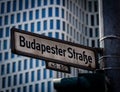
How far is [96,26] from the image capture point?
9875 centimetres

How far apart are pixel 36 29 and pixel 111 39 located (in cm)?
8532

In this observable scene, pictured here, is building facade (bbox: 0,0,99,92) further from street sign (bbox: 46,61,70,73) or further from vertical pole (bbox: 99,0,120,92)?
vertical pole (bbox: 99,0,120,92)

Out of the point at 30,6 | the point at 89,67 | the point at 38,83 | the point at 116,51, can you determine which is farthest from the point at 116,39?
the point at 30,6

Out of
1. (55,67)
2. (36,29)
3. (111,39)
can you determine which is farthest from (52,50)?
(36,29)

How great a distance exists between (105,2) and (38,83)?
81.2 metres

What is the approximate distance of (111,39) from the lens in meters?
5.13

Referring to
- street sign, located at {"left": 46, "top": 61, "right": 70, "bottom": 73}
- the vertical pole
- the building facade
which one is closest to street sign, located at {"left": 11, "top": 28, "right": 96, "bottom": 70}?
the vertical pole

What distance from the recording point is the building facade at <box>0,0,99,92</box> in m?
87.0

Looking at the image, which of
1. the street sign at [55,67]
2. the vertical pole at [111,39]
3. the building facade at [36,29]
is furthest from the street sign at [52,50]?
the building facade at [36,29]

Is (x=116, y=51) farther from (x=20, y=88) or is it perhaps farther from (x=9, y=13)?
(x=9, y=13)

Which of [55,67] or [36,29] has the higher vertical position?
[36,29]

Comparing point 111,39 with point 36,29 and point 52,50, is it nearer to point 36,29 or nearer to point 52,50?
point 52,50

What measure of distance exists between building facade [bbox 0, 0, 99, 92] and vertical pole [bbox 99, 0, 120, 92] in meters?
79.0

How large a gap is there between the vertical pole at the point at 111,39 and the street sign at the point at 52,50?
0.77 ft
